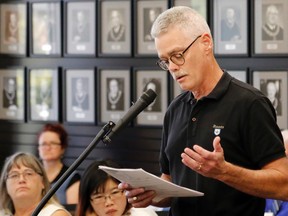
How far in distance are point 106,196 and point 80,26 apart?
82.4 inches

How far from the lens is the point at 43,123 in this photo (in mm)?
5223

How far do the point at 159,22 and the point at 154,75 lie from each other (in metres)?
2.57

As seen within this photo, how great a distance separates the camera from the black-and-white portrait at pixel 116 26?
16.0 feet

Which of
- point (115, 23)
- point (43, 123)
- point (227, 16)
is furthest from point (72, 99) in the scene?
point (227, 16)

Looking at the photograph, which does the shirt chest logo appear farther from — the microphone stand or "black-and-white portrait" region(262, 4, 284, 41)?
"black-and-white portrait" region(262, 4, 284, 41)

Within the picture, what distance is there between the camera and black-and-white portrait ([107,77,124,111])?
4895 millimetres

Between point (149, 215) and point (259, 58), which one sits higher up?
point (259, 58)

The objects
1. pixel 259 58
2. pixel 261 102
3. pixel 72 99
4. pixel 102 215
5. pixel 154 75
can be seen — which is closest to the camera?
pixel 261 102

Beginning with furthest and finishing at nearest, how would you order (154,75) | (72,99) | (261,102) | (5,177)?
(72,99), (154,75), (5,177), (261,102)

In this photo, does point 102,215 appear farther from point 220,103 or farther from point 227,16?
point 227,16

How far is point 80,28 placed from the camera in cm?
505

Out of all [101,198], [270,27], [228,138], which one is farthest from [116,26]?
[228,138]

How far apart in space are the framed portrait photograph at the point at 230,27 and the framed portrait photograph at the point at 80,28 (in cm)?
99

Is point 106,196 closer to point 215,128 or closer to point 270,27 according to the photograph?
point 215,128
